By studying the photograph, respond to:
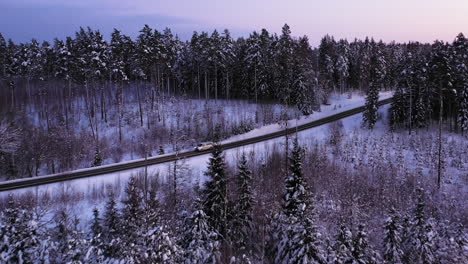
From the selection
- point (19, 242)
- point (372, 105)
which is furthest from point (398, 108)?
point (19, 242)

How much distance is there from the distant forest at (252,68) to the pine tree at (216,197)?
3223cm

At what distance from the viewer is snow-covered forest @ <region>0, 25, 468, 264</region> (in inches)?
827

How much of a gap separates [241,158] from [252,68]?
112 ft

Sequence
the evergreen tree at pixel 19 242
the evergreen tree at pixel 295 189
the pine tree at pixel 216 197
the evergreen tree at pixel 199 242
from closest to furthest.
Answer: the evergreen tree at pixel 19 242 < the evergreen tree at pixel 199 242 < the evergreen tree at pixel 295 189 < the pine tree at pixel 216 197

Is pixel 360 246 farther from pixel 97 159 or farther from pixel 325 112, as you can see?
pixel 325 112

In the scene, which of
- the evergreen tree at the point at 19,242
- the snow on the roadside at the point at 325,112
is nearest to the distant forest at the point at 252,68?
the snow on the roadside at the point at 325,112

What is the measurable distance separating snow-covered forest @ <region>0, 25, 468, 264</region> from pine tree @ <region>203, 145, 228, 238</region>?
3.7 inches

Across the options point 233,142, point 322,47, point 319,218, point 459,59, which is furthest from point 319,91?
point 319,218

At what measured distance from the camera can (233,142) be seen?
49.9m

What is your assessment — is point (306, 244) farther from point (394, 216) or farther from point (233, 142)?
point (233, 142)

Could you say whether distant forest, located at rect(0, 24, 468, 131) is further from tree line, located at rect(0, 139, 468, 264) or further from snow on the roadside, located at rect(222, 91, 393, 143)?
tree line, located at rect(0, 139, 468, 264)

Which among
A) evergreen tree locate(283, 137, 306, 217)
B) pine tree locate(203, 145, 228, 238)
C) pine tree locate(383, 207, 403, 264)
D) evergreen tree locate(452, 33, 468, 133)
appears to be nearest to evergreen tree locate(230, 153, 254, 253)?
pine tree locate(203, 145, 228, 238)

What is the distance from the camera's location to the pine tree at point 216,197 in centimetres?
2500

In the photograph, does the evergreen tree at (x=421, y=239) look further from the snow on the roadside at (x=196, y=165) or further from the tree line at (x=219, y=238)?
the snow on the roadside at (x=196, y=165)
